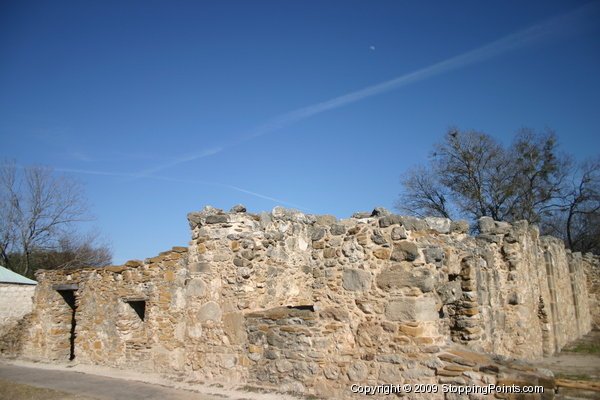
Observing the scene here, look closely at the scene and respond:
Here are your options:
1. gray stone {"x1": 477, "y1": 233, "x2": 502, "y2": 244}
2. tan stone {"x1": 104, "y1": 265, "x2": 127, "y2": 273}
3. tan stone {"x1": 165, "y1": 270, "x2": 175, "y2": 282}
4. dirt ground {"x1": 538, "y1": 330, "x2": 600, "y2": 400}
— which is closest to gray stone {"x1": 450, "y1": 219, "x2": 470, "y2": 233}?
gray stone {"x1": 477, "y1": 233, "x2": 502, "y2": 244}

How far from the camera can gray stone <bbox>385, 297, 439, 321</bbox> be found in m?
5.54

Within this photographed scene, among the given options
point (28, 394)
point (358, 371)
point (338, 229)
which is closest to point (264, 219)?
point (338, 229)

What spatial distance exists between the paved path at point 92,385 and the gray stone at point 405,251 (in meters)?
3.26

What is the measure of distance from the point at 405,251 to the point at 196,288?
400 cm

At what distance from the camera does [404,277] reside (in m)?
5.70

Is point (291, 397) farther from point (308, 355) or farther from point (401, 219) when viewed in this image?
point (401, 219)

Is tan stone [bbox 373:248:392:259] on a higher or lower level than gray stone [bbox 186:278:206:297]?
higher

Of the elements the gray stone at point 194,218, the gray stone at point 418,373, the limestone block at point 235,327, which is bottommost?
the gray stone at point 418,373

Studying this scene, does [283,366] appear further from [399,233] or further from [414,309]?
[399,233]

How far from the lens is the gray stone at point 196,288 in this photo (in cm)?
792

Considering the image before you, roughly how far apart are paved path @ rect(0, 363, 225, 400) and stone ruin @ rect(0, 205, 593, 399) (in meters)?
0.64

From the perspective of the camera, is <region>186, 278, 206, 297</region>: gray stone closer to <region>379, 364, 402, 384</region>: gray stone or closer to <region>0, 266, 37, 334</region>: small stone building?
<region>379, 364, 402, 384</region>: gray stone

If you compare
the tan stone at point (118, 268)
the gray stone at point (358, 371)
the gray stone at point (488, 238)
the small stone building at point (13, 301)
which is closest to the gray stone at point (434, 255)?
the gray stone at point (358, 371)

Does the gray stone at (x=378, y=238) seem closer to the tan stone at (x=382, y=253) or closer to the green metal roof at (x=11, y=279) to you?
the tan stone at (x=382, y=253)
